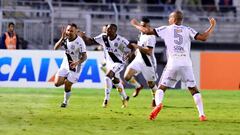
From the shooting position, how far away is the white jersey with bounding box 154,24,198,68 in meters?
14.9

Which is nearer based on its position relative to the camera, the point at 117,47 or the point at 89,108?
the point at 89,108

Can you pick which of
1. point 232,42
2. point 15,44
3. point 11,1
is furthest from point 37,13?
point 232,42

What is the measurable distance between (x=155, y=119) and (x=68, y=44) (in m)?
4.66

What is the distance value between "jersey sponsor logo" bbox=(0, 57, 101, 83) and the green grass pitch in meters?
7.01

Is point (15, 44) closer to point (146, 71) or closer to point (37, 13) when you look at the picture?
point (37, 13)

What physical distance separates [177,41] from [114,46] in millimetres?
4177

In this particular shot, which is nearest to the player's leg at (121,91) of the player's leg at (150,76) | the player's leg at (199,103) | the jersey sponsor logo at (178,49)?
the player's leg at (150,76)

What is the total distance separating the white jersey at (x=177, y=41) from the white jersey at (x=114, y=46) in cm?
384

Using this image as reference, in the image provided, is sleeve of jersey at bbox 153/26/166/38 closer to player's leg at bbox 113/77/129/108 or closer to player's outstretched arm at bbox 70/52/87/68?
player's outstretched arm at bbox 70/52/87/68

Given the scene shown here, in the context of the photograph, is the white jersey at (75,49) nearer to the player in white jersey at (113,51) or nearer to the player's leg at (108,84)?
the player in white jersey at (113,51)

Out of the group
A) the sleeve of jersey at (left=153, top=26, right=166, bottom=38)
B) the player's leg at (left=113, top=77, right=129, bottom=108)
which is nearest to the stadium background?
the player's leg at (left=113, top=77, right=129, bottom=108)

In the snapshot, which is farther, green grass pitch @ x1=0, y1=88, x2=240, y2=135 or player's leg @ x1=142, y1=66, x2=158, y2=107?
player's leg @ x1=142, y1=66, x2=158, y2=107

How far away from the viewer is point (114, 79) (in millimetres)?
19078

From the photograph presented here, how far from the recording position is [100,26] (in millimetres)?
33719
